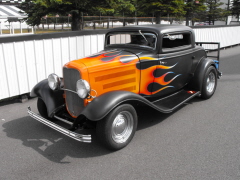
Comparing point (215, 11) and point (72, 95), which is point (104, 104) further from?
point (215, 11)

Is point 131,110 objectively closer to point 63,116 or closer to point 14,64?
point 63,116

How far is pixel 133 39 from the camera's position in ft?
15.2

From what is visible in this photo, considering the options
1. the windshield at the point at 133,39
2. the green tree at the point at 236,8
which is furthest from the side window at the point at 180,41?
the green tree at the point at 236,8

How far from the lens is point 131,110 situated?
11.8 ft

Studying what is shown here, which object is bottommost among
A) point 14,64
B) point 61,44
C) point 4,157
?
point 4,157

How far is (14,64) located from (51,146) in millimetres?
2756

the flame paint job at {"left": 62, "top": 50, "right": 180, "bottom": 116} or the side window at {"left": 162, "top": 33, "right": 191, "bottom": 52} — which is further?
the side window at {"left": 162, "top": 33, "right": 191, "bottom": 52}

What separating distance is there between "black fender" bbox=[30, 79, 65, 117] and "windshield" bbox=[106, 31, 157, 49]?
156 cm

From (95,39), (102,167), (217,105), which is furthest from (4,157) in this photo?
(95,39)

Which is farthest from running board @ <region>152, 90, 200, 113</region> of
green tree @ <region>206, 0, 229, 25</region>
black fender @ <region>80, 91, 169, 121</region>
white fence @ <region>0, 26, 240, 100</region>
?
green tree @ <region>206, 0, 229, 25</region>

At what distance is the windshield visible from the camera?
14.6ft

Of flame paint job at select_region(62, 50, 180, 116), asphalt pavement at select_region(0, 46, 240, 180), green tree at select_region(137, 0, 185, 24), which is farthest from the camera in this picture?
green tree at select_region(137, 0, 185, 24)

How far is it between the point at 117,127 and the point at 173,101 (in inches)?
64.7

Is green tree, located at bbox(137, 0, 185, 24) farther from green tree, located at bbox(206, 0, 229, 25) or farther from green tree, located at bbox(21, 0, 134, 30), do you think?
green tree, located at bbox(206, 0, 229, 25)
